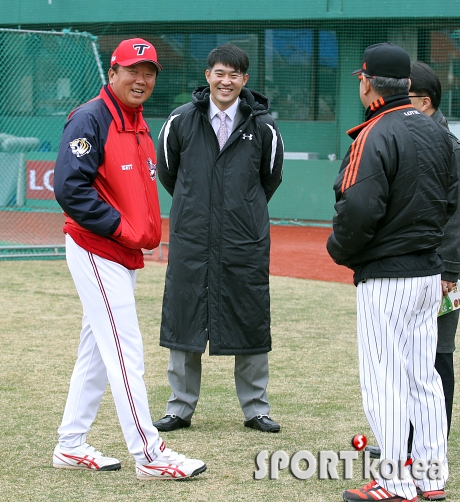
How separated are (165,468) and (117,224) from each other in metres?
1.17

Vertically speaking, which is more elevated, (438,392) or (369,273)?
(369,273)

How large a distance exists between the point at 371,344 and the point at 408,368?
0.84 ft

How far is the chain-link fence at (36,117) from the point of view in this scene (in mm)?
12844

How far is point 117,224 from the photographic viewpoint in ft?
12.8

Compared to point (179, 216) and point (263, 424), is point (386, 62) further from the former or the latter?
point (263, 424)

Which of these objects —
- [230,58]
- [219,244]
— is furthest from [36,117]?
[219,244]

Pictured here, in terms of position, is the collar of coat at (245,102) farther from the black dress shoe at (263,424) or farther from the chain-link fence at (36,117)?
the chain-link fence at (36,117)

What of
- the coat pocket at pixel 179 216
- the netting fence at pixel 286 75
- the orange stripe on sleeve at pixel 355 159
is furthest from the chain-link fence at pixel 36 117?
the orange stripe on sleeve at pixel 355 159

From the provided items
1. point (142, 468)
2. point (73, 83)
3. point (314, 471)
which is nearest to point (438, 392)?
point (314, 471)

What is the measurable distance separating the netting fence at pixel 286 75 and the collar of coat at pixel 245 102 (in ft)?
36.5

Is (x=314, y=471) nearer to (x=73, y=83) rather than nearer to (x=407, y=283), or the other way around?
(x=407, y=283)

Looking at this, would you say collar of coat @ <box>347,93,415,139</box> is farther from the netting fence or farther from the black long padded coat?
the netting fence

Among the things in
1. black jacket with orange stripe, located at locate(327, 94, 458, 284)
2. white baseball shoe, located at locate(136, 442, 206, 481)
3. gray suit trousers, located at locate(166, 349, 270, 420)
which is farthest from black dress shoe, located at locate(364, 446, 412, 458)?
black jacket with orange stripe, located at locate(327, 94, 458, 284)

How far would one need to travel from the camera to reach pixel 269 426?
4.93m
